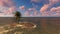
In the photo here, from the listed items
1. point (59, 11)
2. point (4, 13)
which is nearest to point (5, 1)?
point (4, 13)

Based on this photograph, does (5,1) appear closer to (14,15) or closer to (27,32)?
(14,15)

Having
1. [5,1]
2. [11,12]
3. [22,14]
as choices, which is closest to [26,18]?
[22,14]

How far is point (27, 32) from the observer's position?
9250 millimetres

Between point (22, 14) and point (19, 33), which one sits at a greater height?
point (22, 14)

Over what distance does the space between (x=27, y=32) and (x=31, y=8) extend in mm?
1476

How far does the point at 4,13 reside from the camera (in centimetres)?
937

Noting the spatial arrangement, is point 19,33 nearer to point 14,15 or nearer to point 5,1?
point 14,15

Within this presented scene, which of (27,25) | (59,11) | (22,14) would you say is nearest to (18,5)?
(22,14)

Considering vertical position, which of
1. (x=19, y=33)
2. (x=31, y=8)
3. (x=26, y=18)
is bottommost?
(x=19, y=33)

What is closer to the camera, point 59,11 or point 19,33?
point 19,33

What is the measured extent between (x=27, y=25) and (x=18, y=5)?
4.34ft

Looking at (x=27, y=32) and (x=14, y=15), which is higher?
(x=14, y=15)

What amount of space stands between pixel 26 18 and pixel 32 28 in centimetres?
70

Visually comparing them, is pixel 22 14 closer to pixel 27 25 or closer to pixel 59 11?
pixel 27 25
